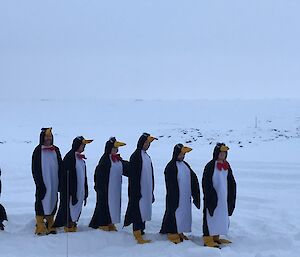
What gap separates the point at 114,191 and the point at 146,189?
626mm

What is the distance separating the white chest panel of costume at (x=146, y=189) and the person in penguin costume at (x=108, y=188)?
45cm

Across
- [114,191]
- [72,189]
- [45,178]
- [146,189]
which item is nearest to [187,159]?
[114,191]

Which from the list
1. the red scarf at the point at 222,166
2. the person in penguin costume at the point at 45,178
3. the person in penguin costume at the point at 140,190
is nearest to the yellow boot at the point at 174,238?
the person in penguin costume at the point at 140,190

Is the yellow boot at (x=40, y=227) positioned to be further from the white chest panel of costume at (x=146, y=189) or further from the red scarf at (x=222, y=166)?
the red scarf at (x=222, y=166)

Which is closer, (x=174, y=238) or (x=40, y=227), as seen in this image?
(x=174, y=238)

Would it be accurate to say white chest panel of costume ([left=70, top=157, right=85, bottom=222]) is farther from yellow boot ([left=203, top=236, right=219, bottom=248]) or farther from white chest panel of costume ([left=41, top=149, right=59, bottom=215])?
yellow boot ([left=203, top=236, right=219, bottom=248])

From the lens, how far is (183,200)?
9.12 m

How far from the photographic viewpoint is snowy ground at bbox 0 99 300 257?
883cm

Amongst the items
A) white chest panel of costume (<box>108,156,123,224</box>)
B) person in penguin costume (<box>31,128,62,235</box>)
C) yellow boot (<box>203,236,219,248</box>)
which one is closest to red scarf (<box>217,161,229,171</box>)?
yellow boot (<box>203,236,219,248</box>)

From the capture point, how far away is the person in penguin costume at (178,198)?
905 centimetres

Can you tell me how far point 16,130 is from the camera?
102ft

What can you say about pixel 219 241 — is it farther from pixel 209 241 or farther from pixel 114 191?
pixel 114 191

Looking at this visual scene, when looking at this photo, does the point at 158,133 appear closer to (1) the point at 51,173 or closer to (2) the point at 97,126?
(2) the point at 97,126

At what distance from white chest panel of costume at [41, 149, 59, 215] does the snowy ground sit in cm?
60
